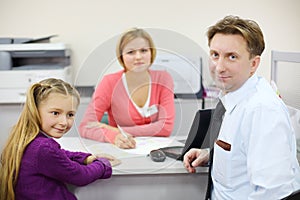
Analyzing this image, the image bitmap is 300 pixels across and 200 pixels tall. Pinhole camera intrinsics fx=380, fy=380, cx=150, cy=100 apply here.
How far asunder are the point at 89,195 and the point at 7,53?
5.31 ft

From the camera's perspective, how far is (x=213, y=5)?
3002 millimetres

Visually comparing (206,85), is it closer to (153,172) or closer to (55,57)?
(153,172)

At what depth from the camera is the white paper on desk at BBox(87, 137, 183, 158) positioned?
1.21 meters

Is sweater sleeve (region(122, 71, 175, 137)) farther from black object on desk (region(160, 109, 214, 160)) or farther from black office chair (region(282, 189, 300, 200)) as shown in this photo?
black office chair (region(282, 189, 300, 200))

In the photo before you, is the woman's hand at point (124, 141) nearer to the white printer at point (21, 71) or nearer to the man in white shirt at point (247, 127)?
the man in white shirt at point (247, 127)

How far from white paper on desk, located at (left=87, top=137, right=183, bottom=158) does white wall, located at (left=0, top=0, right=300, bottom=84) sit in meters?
1.77

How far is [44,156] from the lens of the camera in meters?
1.08

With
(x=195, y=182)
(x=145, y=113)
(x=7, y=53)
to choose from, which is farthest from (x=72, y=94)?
(x=7, y=53)

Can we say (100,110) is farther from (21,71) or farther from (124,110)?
(21,71)

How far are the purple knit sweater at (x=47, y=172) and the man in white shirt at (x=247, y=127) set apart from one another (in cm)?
39

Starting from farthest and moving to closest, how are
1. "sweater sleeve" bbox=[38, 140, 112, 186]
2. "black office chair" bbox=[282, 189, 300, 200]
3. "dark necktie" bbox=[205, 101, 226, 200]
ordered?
"dark necktie" bbox=[205, 101, 226, 200], "sweater sleeve" bbox=[38, 140, 112, 186], "black office chair" bbox=[282, 189, 300, 200]

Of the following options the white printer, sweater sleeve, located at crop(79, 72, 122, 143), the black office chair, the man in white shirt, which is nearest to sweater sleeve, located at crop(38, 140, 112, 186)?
sweater sleeve, located at crop(79, 72, 122, 143)

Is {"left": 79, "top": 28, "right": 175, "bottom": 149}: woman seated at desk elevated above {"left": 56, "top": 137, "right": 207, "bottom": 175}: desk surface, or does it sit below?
above

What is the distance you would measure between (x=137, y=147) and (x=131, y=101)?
0.52 ft
